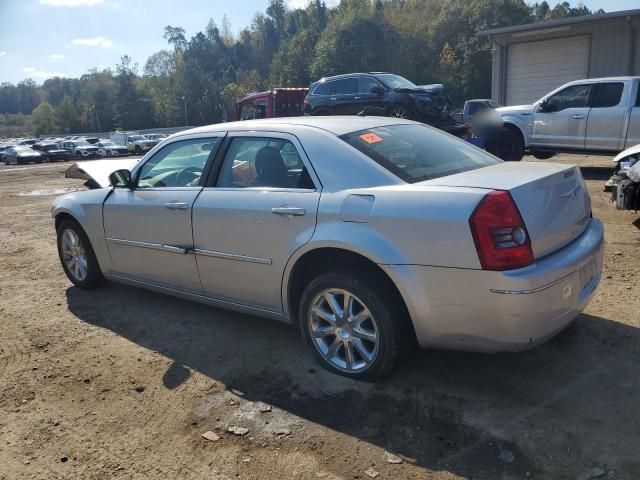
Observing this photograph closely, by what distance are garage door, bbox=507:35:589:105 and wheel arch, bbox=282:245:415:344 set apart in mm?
18609

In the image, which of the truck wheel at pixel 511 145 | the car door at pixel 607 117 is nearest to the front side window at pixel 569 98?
the car door at pixel 607 117

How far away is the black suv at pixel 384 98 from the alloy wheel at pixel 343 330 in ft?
26.1

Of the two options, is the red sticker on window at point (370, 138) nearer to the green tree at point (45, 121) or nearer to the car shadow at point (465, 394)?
the car shadow at point (465, 394)

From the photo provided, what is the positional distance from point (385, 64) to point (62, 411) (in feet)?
213

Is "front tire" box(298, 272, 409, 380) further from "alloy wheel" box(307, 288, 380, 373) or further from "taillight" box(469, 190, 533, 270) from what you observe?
"taillight" box(469, 190, 533, 270)

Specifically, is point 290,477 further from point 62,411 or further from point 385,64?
point 385,64

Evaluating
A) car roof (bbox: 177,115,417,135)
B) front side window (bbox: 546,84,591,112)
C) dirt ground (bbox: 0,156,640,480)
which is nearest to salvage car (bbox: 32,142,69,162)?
front side window (bbox: 546,84,591,112)

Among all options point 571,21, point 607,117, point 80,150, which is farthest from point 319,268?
point 80,150

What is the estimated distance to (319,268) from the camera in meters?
3.50

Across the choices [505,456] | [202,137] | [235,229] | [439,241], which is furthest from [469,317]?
[202,137]

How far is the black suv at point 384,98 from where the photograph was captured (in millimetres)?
11711

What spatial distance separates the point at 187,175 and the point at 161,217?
39cm

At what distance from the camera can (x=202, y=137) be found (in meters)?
4.19

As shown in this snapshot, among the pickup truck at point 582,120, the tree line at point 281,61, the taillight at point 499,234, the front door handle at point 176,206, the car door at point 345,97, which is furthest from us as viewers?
the tree line at point 281,61
